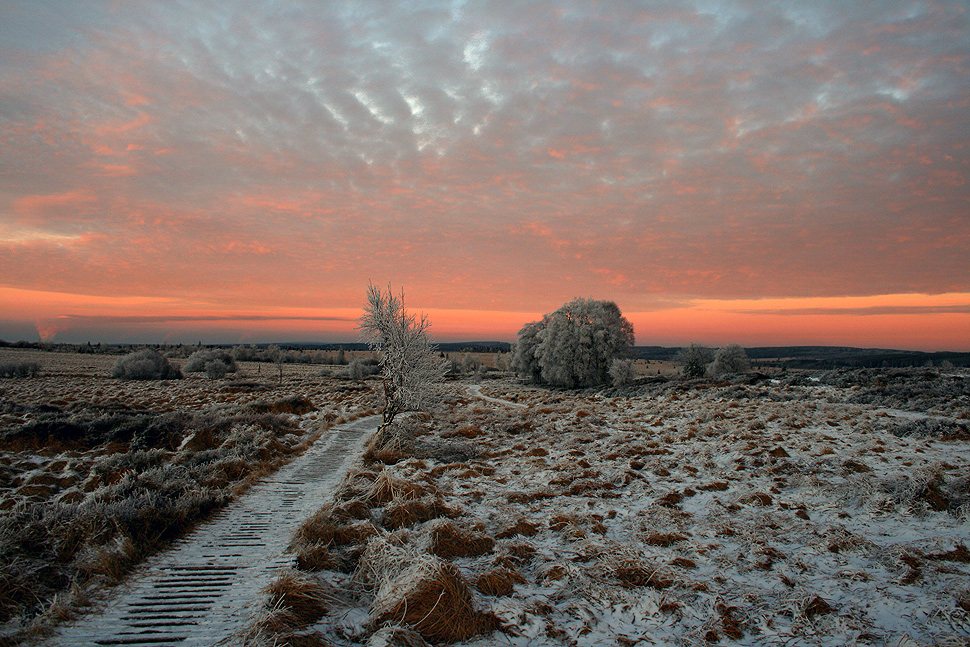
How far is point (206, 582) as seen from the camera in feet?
19.9

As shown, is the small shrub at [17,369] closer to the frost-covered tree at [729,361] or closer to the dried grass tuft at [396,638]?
the dried grass tuft at [396,638]

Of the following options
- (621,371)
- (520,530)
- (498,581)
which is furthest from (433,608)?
(621,371)

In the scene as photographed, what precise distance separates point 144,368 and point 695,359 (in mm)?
74608

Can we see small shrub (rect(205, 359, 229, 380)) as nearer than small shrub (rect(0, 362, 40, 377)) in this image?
No

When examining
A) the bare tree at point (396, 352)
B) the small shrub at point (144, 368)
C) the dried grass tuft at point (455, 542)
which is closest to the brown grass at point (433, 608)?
the dried grass tuft at point (455, 542)

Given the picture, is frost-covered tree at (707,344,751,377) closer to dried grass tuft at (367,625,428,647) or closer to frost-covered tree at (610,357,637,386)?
frost-covered tree at (610,357,637,386)

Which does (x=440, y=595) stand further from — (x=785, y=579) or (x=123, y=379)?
(x=123, y=379)

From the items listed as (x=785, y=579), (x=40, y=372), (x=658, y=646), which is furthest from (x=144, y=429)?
(x=40, y=372)

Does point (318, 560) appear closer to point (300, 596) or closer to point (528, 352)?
point (300, 596)

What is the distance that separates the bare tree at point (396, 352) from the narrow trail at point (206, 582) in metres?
8.05

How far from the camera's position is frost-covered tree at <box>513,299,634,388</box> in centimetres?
4578

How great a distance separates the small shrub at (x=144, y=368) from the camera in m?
58.0

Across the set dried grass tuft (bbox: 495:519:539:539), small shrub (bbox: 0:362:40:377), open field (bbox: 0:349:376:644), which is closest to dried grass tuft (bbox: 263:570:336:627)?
open field (bbox: 0:349:376:644)

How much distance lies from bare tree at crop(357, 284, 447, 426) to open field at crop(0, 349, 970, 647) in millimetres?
2467
